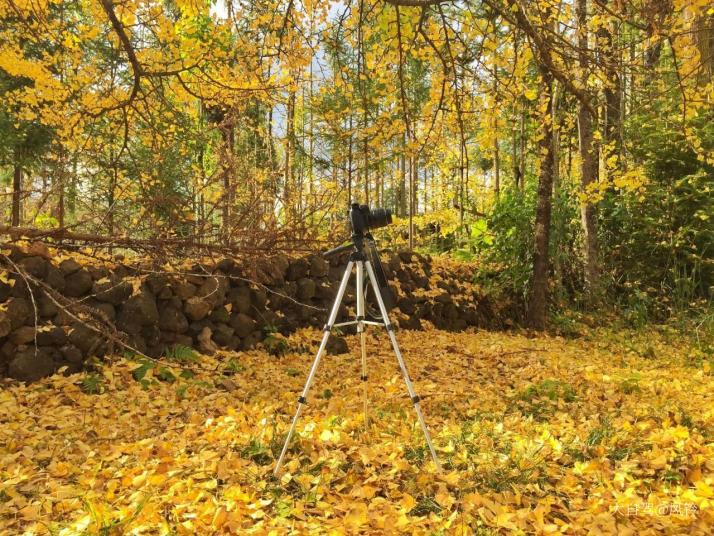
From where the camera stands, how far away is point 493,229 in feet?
26.7

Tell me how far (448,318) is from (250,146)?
9941mm

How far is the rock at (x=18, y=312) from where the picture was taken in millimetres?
3879

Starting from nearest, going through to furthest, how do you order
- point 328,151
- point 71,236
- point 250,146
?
point 71,236, point 328,151, point 250,146

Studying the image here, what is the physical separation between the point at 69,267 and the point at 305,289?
2.55m

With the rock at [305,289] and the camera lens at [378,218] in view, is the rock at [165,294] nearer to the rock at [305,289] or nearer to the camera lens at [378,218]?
the rock at [305,289]

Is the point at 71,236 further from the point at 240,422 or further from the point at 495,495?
the point at 495,495

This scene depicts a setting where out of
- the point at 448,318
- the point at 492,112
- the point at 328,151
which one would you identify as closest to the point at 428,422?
the point at 492,112

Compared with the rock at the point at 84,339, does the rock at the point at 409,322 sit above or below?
below

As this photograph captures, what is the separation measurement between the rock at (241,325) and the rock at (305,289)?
824mm

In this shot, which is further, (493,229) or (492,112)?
(493,229)

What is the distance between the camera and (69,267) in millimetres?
4301

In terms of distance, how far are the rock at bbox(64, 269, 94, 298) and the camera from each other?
9.26ft

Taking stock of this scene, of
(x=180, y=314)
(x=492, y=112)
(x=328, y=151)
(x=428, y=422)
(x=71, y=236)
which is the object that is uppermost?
(x=328, y=151)

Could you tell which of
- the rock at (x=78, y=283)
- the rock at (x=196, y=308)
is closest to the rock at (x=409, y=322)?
the rock at (x=196, y=308)
